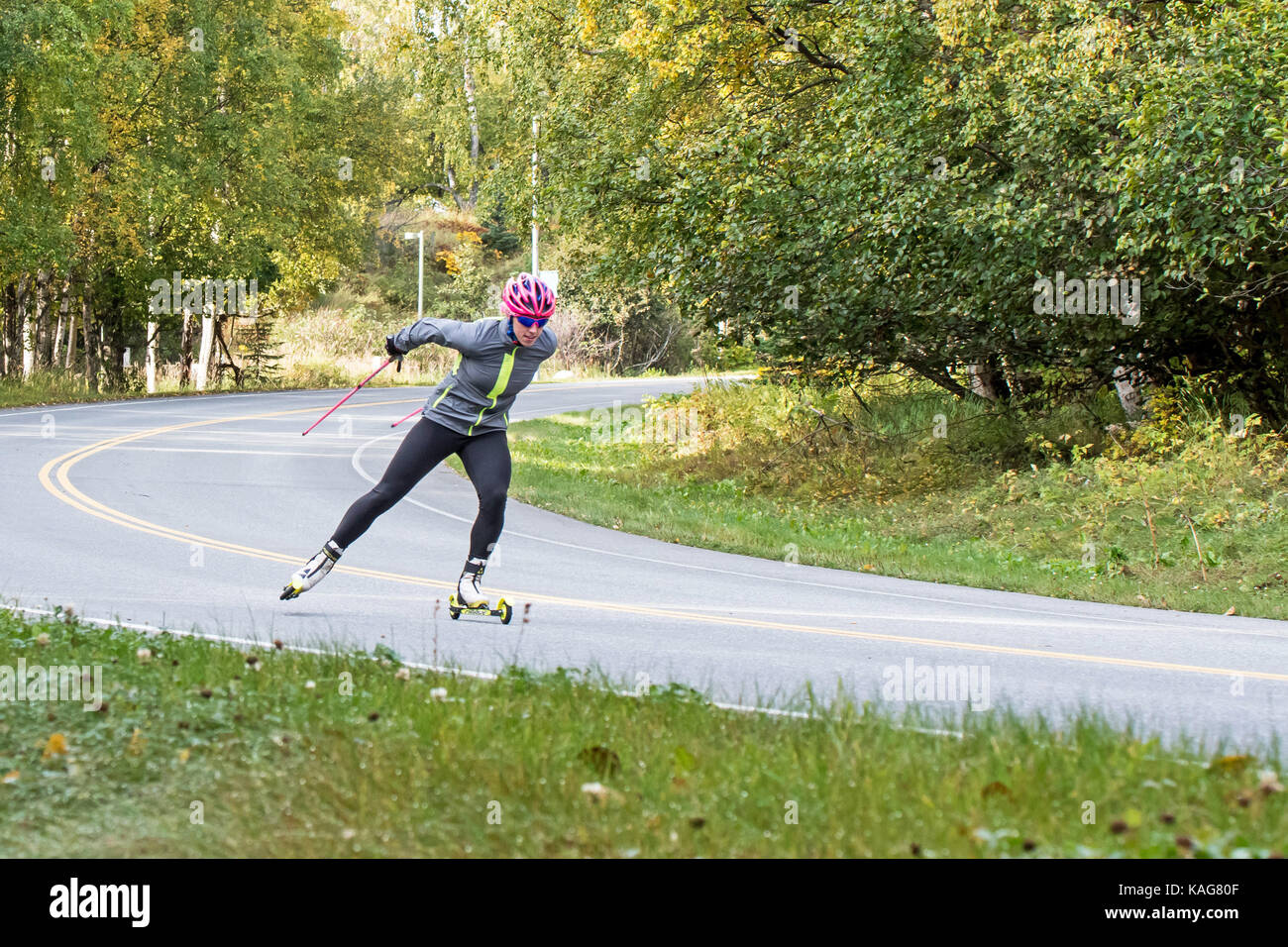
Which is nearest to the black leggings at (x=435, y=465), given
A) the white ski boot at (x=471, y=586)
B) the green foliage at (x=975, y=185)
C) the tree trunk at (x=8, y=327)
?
the white ski boot at (x=471, y=586)

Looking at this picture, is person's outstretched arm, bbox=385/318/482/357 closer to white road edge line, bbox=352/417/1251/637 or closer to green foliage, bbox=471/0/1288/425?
white road edge line, bbox=352/417/1251/637

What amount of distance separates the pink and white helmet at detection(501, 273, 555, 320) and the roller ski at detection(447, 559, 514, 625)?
5.77ft

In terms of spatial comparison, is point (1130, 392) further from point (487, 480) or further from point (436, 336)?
point (436, 336)

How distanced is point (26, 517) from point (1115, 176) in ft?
38.8

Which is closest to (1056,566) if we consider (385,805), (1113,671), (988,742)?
(1113,671)

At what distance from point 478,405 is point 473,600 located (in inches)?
53.6

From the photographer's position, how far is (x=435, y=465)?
28.9 feet

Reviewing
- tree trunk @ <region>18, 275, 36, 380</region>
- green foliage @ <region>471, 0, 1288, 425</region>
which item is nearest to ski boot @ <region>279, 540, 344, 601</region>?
green foliage @ <region>471, 0, 1288, 425</region>

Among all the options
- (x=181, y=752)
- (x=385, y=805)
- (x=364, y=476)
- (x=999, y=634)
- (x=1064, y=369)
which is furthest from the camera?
(x=364, y=476)

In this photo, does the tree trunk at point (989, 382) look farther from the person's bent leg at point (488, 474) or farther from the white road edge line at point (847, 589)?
the person's bent leg at point (488, 474)

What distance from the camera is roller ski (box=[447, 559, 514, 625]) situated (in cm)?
921

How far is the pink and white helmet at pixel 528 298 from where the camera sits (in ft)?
27.7

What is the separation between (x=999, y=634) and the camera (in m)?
9.52
